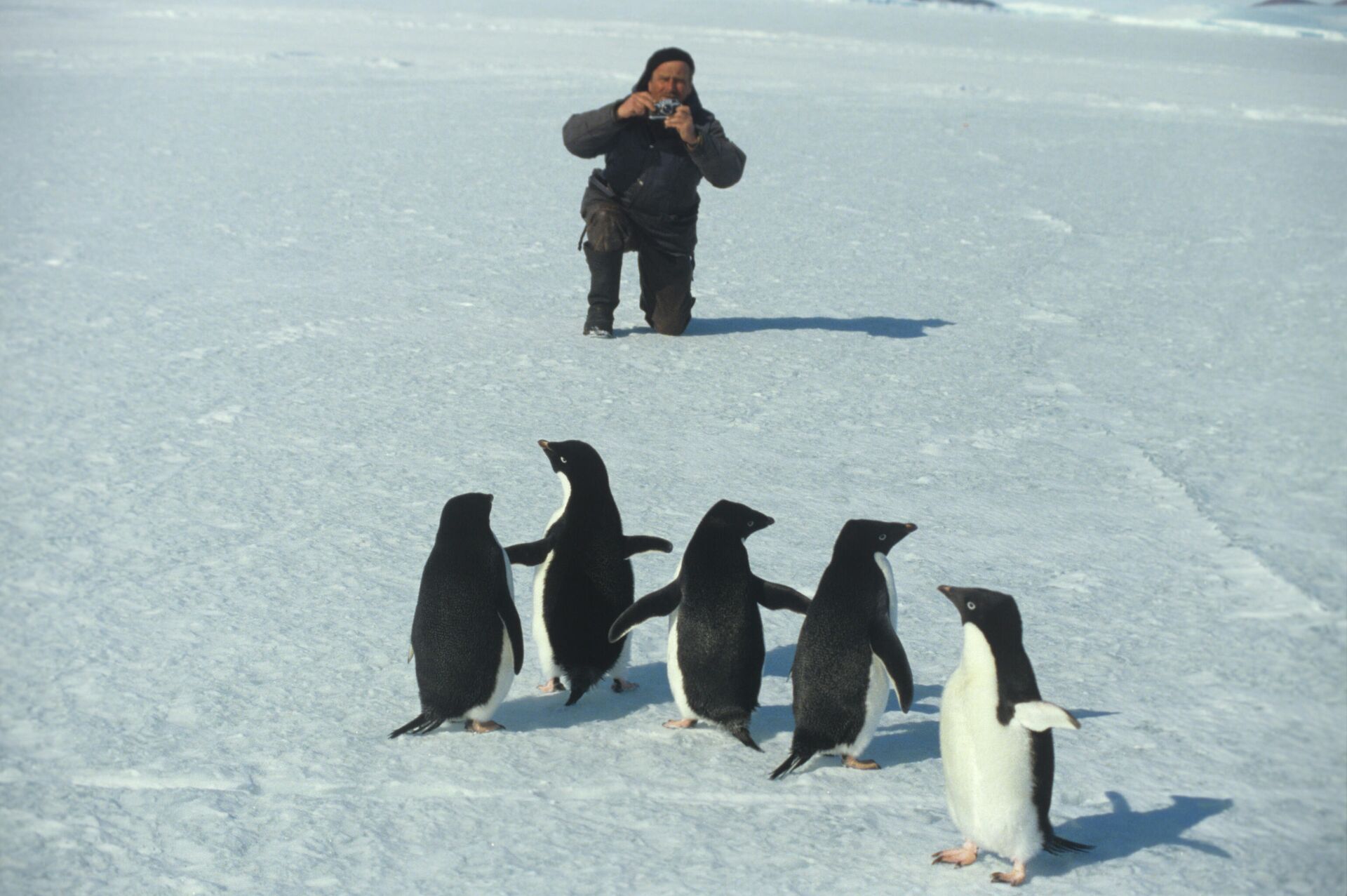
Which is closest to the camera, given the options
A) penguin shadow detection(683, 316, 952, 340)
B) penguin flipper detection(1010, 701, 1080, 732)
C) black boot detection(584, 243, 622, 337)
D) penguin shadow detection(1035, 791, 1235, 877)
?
penguin flipper detection(1010, 701, 1080, 732)

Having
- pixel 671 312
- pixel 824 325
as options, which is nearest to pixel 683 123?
pixel 671 312

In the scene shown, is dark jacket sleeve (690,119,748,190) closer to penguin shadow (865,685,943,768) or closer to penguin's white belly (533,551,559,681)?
penguin's white belly (533,551,559,681)

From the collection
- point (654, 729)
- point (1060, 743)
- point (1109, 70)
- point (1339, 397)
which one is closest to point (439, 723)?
point (654, 729)

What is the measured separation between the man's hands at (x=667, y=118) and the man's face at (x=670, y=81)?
1.4 inches

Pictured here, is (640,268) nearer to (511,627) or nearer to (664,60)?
(664,60)

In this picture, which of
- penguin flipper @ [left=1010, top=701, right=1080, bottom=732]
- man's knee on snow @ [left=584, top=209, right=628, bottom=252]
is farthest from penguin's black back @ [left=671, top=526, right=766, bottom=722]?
man's knee on snow @ [left=584, top=209, right=628, bottom=252]

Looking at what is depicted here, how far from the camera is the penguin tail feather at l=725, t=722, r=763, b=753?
6.98 ft

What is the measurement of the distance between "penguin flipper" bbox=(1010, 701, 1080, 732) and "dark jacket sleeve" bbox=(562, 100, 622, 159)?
2977mm

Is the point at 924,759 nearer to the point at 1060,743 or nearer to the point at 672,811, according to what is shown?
the point at 1060,743

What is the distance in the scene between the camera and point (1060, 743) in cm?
214

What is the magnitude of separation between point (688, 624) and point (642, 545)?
0.24 m

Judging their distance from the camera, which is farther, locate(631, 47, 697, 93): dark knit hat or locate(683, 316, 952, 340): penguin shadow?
locate(683, 316, 952, 340): penguin shadow

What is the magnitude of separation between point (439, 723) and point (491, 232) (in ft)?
15.0

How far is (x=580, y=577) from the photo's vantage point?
232 cm
